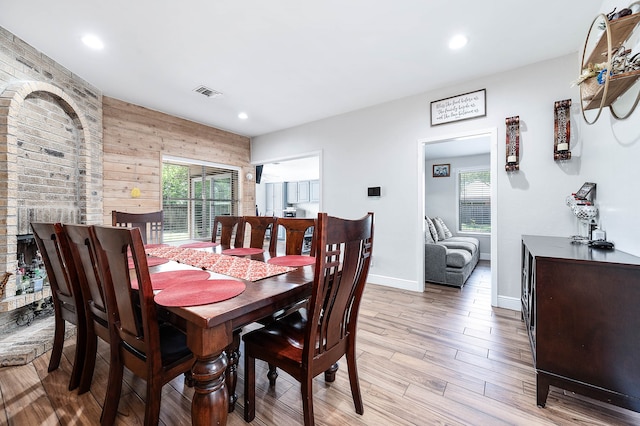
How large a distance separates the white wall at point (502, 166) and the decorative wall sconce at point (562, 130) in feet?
0.17

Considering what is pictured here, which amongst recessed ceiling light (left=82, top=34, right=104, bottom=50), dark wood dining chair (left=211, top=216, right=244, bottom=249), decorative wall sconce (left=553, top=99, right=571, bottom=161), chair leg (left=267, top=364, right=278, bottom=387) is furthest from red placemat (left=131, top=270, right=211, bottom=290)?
decorative wall sconce (left=553, top=99, right=571, bottom=161)

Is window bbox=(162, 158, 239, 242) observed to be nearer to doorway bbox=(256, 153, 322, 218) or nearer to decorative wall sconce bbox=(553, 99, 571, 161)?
doorway bbox=(256, 153, 322, 218)

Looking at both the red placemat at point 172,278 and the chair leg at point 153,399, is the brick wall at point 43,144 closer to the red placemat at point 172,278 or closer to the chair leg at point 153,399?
the red placemat at point 172,278

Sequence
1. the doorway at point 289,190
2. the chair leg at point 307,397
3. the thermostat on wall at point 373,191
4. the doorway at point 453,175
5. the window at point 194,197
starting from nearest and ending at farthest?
the chair leg at point 307,397, the thermostat on wall at point 373,191, the window at point 194,197, the doorway at point 453,175, the doorway at point 289,190

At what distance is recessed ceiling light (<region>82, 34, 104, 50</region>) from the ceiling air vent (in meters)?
1.00

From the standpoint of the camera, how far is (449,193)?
633 cm

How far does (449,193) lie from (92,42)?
21.7 feet

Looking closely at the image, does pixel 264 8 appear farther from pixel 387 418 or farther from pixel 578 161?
pixel 578 161

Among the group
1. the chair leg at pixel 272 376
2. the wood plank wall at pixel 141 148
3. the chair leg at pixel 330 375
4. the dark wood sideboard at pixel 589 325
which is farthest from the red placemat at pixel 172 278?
the wood plank wall at pixel 141 148

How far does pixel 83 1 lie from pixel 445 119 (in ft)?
11.8

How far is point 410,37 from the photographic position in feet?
7.74

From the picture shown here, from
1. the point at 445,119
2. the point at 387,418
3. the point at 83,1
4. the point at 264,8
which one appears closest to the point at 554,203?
the point at 445,119

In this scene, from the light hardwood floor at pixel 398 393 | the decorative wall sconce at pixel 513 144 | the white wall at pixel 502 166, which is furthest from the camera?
the decorative wall sconce at pixel 513 144

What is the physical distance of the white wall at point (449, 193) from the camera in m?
5.94
